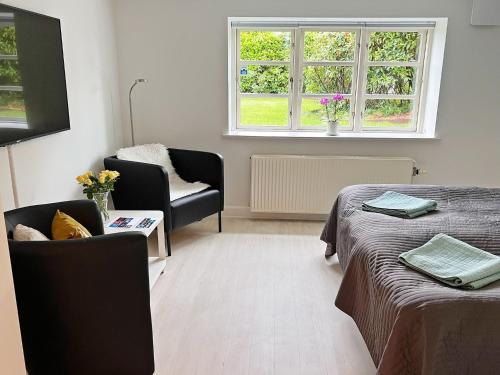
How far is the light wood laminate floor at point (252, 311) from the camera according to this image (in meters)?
2.09

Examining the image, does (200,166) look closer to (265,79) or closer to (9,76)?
(265,79)

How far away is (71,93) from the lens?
3.03 meters

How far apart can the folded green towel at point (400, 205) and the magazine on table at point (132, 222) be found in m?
1.47

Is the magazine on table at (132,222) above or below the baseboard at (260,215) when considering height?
above

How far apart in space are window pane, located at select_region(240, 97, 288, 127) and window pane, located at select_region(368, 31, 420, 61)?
987 mm

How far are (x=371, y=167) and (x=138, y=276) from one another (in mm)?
2755

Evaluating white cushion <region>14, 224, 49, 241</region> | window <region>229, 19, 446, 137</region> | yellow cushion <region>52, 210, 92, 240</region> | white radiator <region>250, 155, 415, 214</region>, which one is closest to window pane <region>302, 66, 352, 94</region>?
window <region>229, 19, 446, 137</region>

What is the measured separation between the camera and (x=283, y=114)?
4.20m

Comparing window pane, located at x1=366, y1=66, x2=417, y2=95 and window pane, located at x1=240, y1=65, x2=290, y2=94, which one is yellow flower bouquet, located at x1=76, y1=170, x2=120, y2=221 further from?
window pane, located at x1=366, y1=66, x2=417, y2=95

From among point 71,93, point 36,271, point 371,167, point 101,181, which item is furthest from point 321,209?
point 36,271

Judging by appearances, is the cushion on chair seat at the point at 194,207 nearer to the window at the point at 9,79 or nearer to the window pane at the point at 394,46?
the window at the point at 9,79

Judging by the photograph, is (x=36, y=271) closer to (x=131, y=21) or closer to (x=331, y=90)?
(x=131, y=21)

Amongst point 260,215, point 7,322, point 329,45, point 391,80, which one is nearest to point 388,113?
point 391,80

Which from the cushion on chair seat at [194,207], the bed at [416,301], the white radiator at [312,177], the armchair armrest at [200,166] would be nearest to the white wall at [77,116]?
the armchair armrest at [200,166]
